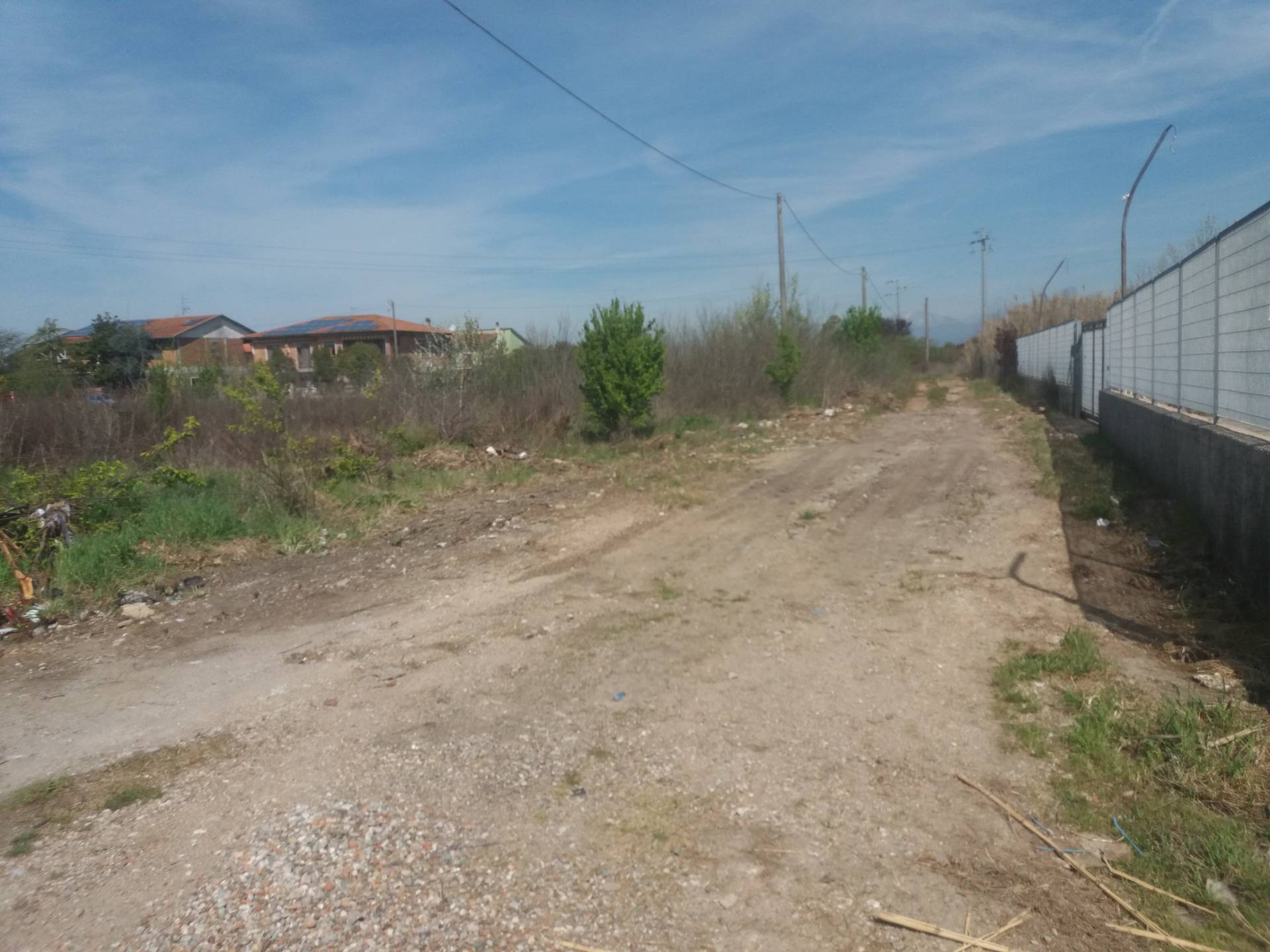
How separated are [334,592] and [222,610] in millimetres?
875

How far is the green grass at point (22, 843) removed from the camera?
349cm

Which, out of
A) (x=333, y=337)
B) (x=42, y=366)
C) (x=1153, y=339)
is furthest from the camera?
(x=333, y=337)

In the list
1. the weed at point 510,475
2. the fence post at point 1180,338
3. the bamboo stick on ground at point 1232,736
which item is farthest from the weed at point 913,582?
the weed at point 510,475

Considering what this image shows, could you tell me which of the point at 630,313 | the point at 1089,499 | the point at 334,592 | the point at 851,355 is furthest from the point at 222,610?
the point at 851,355

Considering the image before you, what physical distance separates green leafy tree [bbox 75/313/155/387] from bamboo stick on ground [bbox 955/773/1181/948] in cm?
1850

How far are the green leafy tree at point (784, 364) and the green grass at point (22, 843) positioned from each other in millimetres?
21846

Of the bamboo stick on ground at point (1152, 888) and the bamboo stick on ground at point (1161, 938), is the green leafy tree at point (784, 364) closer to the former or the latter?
the bamboo stick on ground at point (1152, 888)

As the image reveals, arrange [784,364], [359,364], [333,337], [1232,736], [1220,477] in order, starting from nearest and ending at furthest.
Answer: [1232,736]
[1220,477]
[784,364]
[359,364]
[333,337]

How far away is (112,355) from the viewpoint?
19172 mm

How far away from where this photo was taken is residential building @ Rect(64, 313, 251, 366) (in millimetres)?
22595

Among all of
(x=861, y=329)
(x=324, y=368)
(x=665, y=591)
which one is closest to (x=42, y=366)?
(x=324, y=368)

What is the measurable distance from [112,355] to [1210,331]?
20111 millimetres

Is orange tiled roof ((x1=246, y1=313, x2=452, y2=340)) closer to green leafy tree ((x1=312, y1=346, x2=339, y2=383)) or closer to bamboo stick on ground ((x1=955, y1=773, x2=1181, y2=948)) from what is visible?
green leafy tree ((x1=312, y1=346, x2=339, y2=383))

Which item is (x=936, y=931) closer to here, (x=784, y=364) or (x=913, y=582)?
(x=913, y=582)
